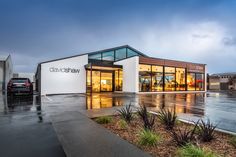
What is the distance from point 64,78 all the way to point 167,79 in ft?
49.3

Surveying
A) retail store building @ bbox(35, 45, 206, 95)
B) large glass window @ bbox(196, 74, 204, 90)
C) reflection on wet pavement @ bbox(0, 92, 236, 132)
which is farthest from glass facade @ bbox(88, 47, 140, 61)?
large glass window @ bbox(196, 74, 204, 90)

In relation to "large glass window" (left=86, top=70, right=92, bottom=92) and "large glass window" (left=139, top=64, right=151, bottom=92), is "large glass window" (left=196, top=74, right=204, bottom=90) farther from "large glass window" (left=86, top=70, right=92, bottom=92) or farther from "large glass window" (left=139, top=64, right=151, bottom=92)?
"large glass window" (left=86, top=70, right=92, bottom=92)

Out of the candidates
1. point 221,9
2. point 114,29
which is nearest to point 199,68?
point 221,9

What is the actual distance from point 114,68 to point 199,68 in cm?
1588

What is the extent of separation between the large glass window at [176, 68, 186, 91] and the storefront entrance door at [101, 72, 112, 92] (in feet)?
35.3

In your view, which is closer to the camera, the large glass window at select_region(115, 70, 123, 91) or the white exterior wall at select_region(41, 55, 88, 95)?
the white exterior wall at select_region(41, 55, 88, 95)

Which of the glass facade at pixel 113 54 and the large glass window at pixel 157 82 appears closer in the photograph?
the large glass window at pixel 157 82

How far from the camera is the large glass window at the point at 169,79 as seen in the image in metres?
24.3

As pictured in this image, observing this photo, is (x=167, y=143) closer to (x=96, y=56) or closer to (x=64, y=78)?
(x=64, y=78)

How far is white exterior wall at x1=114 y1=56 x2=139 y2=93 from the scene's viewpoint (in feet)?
70.0

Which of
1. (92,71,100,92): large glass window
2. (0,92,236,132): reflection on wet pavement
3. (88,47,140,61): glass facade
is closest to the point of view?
(0,92,236,132): reflection on wet pavement

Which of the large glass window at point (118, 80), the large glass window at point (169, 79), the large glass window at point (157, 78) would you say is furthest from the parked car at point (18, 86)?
the large glass window at point (169, 79)

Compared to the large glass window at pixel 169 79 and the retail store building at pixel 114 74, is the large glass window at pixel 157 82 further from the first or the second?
the large glass window at pixel 169 79

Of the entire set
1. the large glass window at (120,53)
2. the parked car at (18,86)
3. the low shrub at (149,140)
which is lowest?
the low shrub at (149,140)
